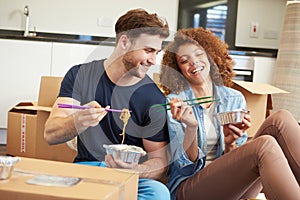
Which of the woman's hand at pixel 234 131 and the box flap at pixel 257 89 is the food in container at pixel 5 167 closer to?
the woman's hand at pixel 234 131

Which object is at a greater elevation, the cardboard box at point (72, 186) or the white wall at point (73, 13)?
the white wall at point (73, 13)

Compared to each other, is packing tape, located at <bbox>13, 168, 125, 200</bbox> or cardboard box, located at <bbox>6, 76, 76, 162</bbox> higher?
packing tape, located at <bbox>13, 168, 125, 200</bbox>

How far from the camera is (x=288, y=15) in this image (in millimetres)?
4250

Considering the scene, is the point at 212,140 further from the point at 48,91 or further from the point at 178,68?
the point at 48,91

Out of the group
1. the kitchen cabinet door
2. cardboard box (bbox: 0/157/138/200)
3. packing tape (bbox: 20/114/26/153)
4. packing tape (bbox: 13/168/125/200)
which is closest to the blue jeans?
cardboard box (bbox: 0/157/138/200)

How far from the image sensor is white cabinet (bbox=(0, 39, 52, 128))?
415cm

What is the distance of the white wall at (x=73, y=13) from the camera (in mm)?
4645

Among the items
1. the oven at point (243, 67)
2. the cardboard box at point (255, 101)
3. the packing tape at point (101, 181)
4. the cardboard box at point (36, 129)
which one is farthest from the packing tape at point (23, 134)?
the packing tape at point (101, 181)

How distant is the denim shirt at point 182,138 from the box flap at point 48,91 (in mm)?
1242

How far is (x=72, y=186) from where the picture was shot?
1.15m

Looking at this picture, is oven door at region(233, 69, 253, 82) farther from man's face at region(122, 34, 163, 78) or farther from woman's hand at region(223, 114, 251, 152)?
man's face at region(122, 34, 163, 78)

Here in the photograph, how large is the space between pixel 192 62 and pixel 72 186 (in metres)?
0.96

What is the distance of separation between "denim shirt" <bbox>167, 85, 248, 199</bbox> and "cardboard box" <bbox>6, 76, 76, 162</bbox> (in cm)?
91

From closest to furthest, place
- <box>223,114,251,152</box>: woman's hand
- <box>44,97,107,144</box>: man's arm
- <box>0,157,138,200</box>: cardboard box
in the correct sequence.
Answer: <box>0,157,138,200</box>: cardboard box
<box>44,97,107,144</box>: man's arm
<box>223,114,251,152</box>: woman's hand
